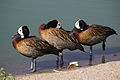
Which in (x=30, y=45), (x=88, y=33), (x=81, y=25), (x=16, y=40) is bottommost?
(x=30, y=45)

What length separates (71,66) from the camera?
18.3ft

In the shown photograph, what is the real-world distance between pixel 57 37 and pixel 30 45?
0.72 meters

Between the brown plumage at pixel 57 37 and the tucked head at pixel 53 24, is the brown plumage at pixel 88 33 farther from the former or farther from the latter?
the tucked head at pixel 53 24

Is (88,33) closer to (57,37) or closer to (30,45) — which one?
(57,37)

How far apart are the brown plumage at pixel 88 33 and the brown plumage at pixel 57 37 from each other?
35 cm

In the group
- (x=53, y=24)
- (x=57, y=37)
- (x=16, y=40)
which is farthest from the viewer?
(x=53, y=24)

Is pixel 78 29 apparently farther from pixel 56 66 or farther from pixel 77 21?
pixel 56 66

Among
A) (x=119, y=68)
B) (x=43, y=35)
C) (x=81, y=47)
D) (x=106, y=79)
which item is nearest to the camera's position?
(x=106, y=79)

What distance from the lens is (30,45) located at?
464 cm

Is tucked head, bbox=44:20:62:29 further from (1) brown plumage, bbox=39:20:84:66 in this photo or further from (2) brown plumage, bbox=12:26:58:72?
(2) brown plumage, bbox=12:26:58:72

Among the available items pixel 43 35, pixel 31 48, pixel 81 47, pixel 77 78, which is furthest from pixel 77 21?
pixel 77 78

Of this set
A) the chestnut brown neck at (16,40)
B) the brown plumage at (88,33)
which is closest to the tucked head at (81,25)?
the brown plumage at (88,33)

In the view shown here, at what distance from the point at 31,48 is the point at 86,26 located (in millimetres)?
1730

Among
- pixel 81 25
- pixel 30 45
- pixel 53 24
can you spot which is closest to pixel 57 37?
pixel 53 24
